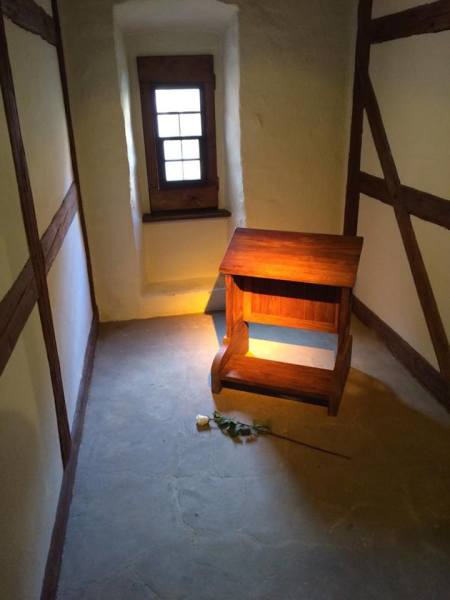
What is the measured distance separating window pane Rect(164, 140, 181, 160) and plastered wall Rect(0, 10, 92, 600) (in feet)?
4.35

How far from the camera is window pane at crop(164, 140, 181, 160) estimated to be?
4.52 metres

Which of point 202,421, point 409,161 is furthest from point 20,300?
point 409,161

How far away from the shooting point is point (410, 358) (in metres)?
3.46

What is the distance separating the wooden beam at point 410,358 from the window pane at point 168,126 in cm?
232

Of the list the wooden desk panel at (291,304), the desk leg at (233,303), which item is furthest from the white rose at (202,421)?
the wooden desk panel at (291,304)

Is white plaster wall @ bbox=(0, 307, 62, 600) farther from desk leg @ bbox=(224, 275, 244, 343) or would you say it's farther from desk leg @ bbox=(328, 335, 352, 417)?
desk leg @ bbox=(328, 335, 352, 417)

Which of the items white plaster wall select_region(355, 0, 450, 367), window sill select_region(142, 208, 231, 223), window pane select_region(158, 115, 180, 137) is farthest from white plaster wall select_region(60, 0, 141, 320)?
white plaster wall select_region(355, 0, 450, 367)

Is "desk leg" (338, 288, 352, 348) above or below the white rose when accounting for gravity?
above

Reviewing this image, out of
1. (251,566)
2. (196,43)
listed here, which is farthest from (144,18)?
(251,566)

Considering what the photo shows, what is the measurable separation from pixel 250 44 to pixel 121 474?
127 inches

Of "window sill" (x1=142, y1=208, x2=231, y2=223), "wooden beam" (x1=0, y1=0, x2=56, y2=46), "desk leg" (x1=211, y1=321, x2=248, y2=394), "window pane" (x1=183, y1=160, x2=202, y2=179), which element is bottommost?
"desk leg" (x1=211, y1=321, x2=248, y2=394)

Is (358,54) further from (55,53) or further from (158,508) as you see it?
(158,508)

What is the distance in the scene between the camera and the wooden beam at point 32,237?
2023 millimetres

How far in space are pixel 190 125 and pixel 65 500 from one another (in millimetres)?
3391
